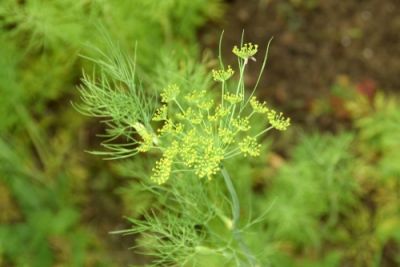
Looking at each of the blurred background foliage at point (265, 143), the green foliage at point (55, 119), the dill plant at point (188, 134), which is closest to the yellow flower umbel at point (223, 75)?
the dill plant at point (188, 134)

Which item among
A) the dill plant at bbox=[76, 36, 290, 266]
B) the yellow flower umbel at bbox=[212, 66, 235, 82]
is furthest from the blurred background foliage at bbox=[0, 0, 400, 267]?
the yellow flower umbel at bbox=[212, 66, 235, 82]

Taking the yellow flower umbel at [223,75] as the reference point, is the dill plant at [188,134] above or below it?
below

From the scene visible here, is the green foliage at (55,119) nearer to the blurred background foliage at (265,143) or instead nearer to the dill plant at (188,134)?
the blurred background foliage at (265,143)

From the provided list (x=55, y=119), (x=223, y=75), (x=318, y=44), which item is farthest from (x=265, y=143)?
(x=223, y=75)

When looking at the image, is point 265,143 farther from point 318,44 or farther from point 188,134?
point 188,134

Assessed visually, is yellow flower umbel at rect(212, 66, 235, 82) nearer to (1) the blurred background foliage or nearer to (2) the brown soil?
(1) the blurred background foliage

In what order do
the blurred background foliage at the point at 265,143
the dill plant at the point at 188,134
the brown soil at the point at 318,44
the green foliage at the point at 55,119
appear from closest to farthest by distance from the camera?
the dill plant at the point at 188,134, the green foliage at the point at 55,119, the blurred background foliage at the point at 265,143, the brown soil at the point at 318,44

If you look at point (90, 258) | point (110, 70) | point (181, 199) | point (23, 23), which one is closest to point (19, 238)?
point (90, 258)

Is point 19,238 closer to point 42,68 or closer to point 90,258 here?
point 90,258
